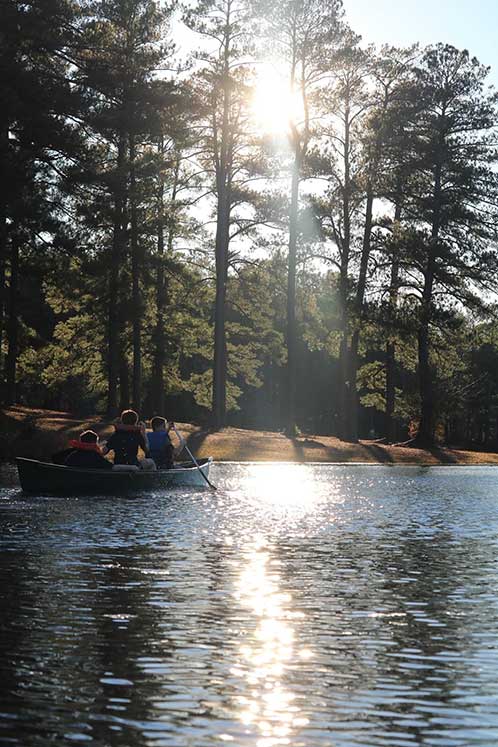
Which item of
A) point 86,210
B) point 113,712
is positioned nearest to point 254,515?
point 113,712

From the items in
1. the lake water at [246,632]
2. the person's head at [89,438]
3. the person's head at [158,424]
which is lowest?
the lake water at [246,632]

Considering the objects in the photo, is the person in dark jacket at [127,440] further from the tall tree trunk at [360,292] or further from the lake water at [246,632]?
the tall tree trunk at [360,292]

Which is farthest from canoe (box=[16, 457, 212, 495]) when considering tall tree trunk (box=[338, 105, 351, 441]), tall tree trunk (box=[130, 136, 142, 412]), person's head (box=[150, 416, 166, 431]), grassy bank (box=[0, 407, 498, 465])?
tall tree trunk (box=[338, 105, 351, 441])

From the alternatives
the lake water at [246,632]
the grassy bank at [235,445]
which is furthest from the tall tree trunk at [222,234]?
the lake water at [246,632]

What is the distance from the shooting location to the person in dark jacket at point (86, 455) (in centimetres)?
2889

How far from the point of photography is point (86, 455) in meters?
29.0

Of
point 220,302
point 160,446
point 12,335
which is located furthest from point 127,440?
point 220,302

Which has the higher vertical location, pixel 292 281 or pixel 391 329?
pixel 292 281

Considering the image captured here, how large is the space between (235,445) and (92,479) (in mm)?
21257

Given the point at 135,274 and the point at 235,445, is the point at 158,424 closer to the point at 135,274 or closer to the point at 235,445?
the point at 235,445

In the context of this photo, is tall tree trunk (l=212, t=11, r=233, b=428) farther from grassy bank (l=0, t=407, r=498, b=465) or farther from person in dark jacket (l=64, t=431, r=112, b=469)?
person in dark jacket (l=64, t=431, r=112, b=469)

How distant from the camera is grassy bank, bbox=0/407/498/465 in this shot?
4312 cm

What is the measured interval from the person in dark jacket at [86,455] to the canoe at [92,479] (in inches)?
16.2

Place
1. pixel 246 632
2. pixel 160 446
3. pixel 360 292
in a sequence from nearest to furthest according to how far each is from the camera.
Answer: pixel 246 632 < pixel 160 446 < pixel 360 292
